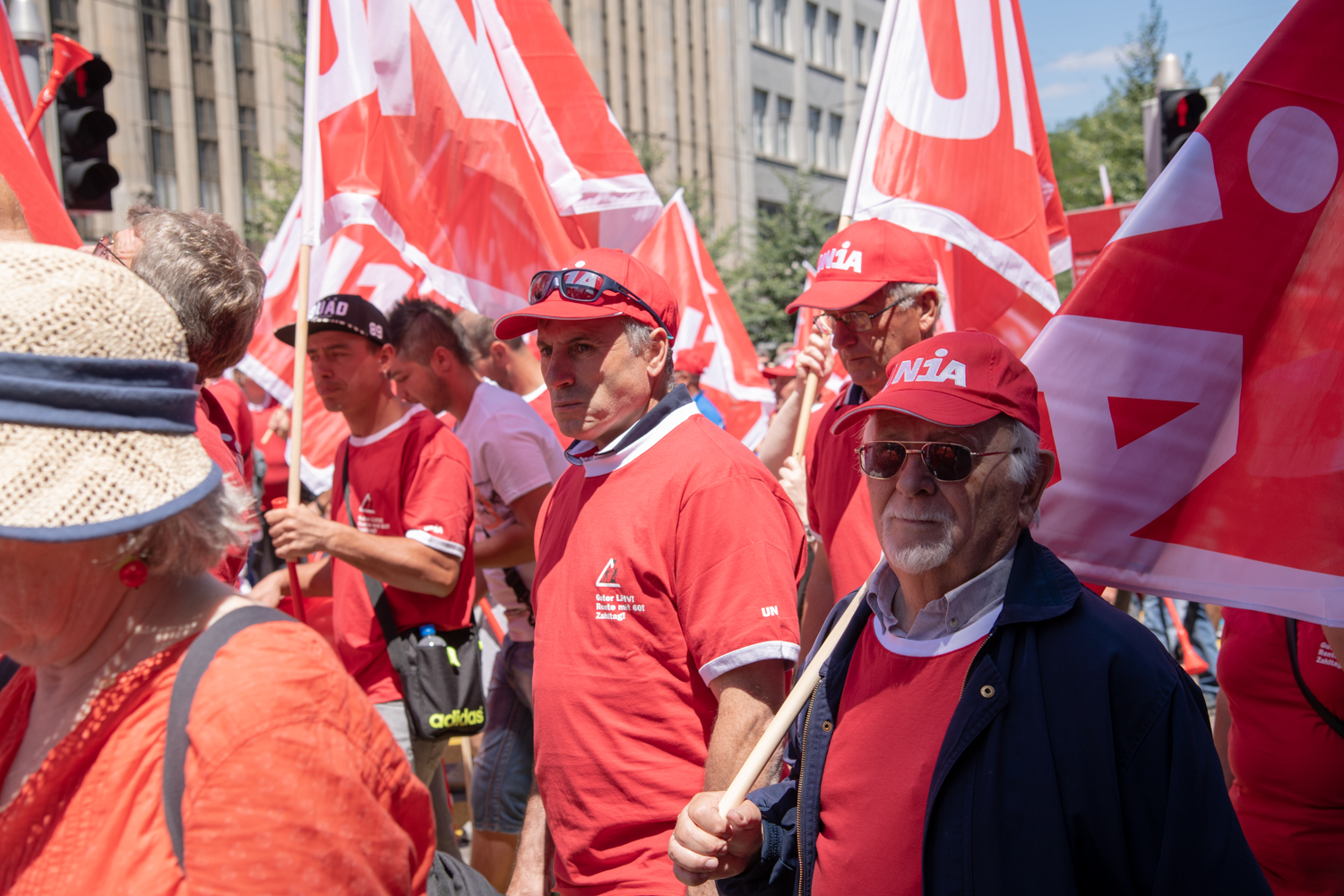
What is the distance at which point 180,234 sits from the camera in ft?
8.86

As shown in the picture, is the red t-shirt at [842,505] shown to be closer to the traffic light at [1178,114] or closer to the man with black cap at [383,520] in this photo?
the man with black cap at [383,520]

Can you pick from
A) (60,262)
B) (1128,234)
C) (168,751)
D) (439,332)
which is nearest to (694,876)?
(168,751)

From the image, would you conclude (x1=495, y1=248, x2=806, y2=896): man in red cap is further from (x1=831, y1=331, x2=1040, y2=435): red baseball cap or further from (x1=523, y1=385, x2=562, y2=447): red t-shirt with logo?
(x1=523, y1=385, x2=562, y2=447): red t-shirt with logo

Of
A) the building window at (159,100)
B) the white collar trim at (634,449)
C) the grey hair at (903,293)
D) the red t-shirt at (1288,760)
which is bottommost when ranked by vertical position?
the red t-shirt at (1288,760)

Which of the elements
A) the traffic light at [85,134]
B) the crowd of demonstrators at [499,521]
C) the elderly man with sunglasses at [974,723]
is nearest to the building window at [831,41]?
the traffic light at [85,134]

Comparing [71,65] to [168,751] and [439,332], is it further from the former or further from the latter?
[168,751]

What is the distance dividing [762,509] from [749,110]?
4319 cm

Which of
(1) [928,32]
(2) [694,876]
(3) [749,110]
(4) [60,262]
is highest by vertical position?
(3) [749,110]

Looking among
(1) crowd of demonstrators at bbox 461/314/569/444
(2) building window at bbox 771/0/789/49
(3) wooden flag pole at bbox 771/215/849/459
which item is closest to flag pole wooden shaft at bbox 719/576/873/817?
(3) wooden flag pole at bbox 771/215/849/459

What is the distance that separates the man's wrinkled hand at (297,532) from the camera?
3709mm

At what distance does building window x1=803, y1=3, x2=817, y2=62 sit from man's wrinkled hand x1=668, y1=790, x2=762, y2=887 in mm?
48841

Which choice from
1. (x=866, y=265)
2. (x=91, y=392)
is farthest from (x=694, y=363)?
(x=91, y=392)

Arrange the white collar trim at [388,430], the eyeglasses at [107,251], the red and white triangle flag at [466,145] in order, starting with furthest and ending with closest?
the red and white triangle flag at [466,145], the white collar trim at [388,430], the eyeglasses at [107,251]

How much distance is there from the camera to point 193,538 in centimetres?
→ 148
